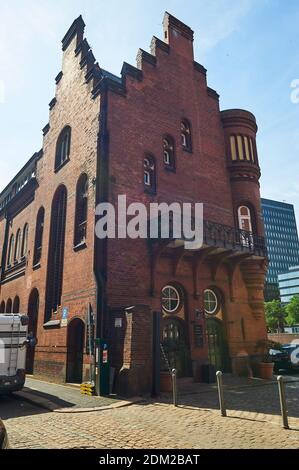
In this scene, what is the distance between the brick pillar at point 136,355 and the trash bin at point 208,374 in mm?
3239

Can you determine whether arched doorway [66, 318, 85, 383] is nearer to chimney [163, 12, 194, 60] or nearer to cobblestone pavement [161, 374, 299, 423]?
cobblestone pavement [161, 374, 299, 423]

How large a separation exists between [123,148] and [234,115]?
26.9 ft

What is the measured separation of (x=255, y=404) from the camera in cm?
935

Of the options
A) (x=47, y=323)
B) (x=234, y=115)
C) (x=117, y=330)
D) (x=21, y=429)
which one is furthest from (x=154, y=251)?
(x=234, y=115)

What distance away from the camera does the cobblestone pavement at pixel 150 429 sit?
6.03 meters

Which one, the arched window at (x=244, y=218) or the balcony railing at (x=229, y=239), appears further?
the arched window at (x=244, y=218)

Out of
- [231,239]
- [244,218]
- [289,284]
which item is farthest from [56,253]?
[289,284]

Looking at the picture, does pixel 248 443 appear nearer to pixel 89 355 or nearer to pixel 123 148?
pixel 89 355

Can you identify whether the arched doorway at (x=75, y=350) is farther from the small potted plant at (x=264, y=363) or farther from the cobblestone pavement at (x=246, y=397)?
the small potted plant at (x=264, y=363)

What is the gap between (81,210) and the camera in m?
15.8

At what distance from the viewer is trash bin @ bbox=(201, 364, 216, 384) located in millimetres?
13860

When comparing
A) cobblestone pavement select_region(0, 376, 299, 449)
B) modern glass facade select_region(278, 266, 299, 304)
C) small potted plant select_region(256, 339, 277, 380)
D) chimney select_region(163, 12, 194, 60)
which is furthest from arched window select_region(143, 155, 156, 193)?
modern glass facade select_region(278, 266, 299, 304)

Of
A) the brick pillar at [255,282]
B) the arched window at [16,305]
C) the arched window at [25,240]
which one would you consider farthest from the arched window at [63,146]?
the brick pillar at [255,282]

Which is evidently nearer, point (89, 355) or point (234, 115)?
point (89, 355)
